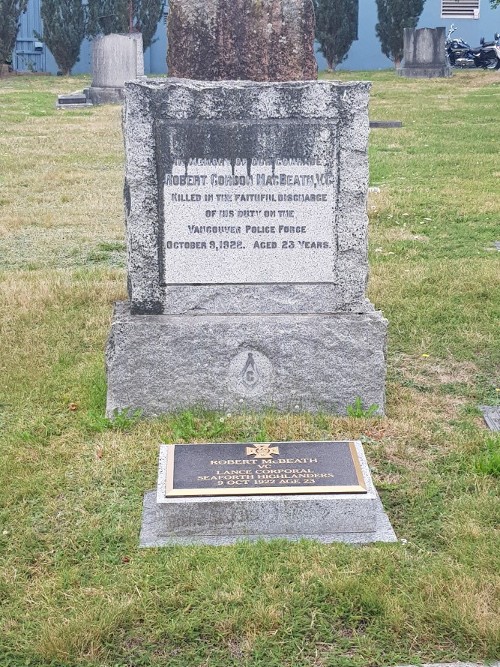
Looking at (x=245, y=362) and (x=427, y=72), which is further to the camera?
(x=427, y=72)

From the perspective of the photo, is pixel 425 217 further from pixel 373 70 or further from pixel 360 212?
pixel 373 70

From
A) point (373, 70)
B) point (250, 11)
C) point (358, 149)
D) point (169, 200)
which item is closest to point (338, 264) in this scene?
point (358, 149)

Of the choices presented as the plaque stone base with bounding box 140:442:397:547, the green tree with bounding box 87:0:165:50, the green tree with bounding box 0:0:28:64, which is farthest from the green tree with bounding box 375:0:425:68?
the plaque stone base with bounding box 140:442:397:547

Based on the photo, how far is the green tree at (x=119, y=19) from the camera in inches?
1254

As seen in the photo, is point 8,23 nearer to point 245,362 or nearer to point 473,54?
point 473,54

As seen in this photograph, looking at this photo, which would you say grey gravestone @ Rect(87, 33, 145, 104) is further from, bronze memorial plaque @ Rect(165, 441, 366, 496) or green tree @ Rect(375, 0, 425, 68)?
bronze memorial plaque @ Rect(165, 441, 366, 496)

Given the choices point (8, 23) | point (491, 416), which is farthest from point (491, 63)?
point (491, 416)

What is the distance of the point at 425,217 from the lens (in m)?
9.35

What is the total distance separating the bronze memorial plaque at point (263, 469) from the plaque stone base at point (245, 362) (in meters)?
0.70

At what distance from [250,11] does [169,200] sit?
1.06 metres

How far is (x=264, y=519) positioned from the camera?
3.52 metres

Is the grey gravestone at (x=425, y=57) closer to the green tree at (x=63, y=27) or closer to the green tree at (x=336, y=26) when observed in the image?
the green tree at (x=336, y=26)

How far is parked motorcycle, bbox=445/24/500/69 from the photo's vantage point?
3112cm

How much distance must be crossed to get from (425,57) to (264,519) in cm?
2708
